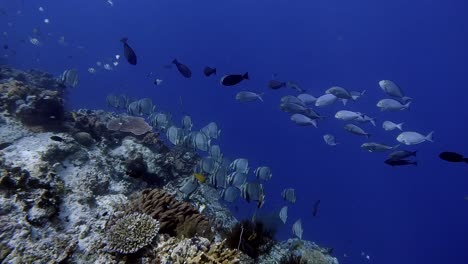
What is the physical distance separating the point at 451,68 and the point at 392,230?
41799 mm

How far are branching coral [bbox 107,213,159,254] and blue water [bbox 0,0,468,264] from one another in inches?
2123

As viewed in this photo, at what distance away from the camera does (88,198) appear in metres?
6.12

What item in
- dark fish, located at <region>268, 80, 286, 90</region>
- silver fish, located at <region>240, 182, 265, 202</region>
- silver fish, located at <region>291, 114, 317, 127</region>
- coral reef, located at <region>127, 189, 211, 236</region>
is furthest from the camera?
silver fish, located at <region>291, 114, 317, 127</region>

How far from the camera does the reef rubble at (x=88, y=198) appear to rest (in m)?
4.31

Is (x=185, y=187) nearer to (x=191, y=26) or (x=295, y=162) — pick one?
(x=295, y=162)

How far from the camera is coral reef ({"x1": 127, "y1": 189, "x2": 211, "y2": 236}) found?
16.0ft

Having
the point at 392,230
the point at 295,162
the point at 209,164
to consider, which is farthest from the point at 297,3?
the point at 209,164

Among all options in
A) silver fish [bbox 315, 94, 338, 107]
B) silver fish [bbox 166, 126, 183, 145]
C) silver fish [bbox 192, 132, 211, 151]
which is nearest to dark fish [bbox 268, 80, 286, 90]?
silver fish [bbox 315, 94, 338, 107]

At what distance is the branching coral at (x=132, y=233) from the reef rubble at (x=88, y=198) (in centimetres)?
1

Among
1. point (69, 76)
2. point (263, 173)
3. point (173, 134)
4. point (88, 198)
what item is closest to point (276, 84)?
point (263, 173)

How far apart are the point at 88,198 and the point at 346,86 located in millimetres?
88723

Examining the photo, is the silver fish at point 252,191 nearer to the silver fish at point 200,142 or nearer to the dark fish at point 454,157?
the silver fish at point 200,142

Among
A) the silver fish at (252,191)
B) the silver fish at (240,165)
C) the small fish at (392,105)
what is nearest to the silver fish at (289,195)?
the silver fish at (240,165)

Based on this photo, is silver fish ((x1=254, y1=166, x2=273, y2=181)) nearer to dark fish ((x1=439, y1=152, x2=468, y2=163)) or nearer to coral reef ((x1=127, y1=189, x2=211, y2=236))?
coral reef ((x1=127, y1=189, x2=211, y2=236))
